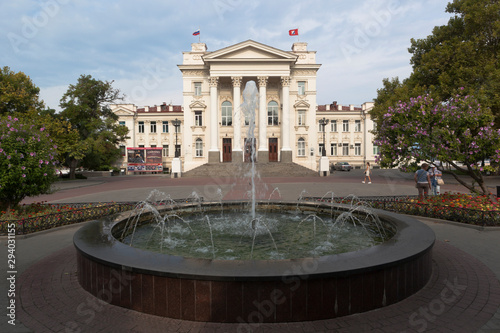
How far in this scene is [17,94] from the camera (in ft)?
87.1

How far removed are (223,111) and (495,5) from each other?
1254 inches

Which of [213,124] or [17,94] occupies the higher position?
[17,94]

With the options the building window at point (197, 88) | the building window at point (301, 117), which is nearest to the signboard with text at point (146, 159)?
the building window at point (197, 88)

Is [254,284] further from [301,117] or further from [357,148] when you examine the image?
[357,148]

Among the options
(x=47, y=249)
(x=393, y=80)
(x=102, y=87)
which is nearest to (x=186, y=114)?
(x=102, y=87)

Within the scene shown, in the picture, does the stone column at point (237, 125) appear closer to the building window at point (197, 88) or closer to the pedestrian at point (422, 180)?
the building window at point (197, 88)

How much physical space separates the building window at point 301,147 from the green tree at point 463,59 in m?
15.1

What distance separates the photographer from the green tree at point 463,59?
954 inches

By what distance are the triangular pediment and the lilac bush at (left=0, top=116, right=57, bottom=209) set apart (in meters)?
32.7

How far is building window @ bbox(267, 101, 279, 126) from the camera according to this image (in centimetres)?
4350

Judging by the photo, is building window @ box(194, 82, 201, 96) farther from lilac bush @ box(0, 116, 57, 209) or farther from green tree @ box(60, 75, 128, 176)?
lilac bush @ box(0, 116, 57, 209)

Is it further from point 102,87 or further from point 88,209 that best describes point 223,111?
point 88,209

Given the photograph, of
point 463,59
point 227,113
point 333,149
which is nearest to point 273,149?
point 227,113

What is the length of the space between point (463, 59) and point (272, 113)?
78.4 ft
